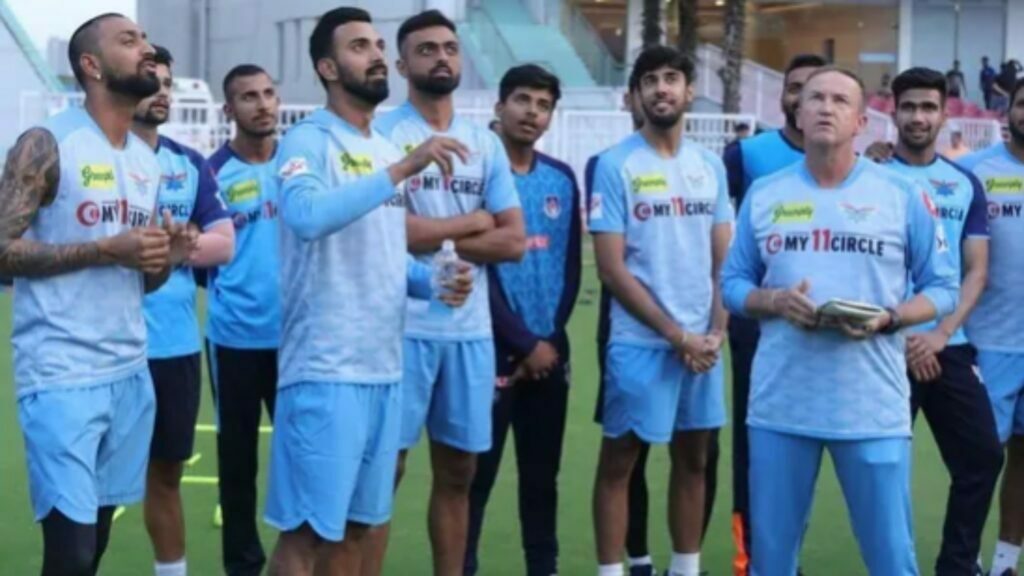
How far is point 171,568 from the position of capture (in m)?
6.93

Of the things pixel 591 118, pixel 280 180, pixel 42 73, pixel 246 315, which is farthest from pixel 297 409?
pixel 42 73

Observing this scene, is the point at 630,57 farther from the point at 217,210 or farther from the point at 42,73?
the point at 217,210

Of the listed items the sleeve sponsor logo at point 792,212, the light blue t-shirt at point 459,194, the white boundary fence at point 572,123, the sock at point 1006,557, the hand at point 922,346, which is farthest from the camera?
the white boundary fence at point 572,123

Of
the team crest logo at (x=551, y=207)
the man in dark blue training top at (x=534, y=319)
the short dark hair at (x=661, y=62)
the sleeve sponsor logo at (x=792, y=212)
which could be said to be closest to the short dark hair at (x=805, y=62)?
the short dark hair at (x=661, y=62)

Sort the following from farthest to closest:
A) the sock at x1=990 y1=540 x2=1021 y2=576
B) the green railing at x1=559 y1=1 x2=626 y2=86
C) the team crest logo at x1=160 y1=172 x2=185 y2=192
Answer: the green railing at x1=559 y1=1 x2=626 y2=86 < the sock at x1=990 y1=540 x2=1021 y2=576 < the team crest logo at x1=160 y1=172 x2=185 y2=192

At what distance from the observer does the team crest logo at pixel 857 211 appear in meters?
5.80

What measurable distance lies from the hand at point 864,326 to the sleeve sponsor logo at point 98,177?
247cm

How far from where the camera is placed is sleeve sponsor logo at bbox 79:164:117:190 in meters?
5.39

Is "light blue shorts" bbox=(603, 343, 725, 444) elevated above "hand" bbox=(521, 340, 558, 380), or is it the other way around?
"hand" bbox=(521, 340, 558, 380)

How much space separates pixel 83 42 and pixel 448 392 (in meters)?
1.96

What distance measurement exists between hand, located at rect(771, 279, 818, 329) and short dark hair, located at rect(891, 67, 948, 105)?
1.71 meters

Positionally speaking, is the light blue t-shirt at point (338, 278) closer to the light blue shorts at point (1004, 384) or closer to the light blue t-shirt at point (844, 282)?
the light blue t-shirt at point (844, 282)

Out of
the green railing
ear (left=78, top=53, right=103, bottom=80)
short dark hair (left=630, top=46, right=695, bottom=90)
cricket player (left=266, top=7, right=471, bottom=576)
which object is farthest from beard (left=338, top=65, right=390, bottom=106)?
the green railing

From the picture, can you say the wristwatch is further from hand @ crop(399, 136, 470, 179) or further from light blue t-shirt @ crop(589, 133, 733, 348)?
hand @ crop(399, 136, 470, 179)
